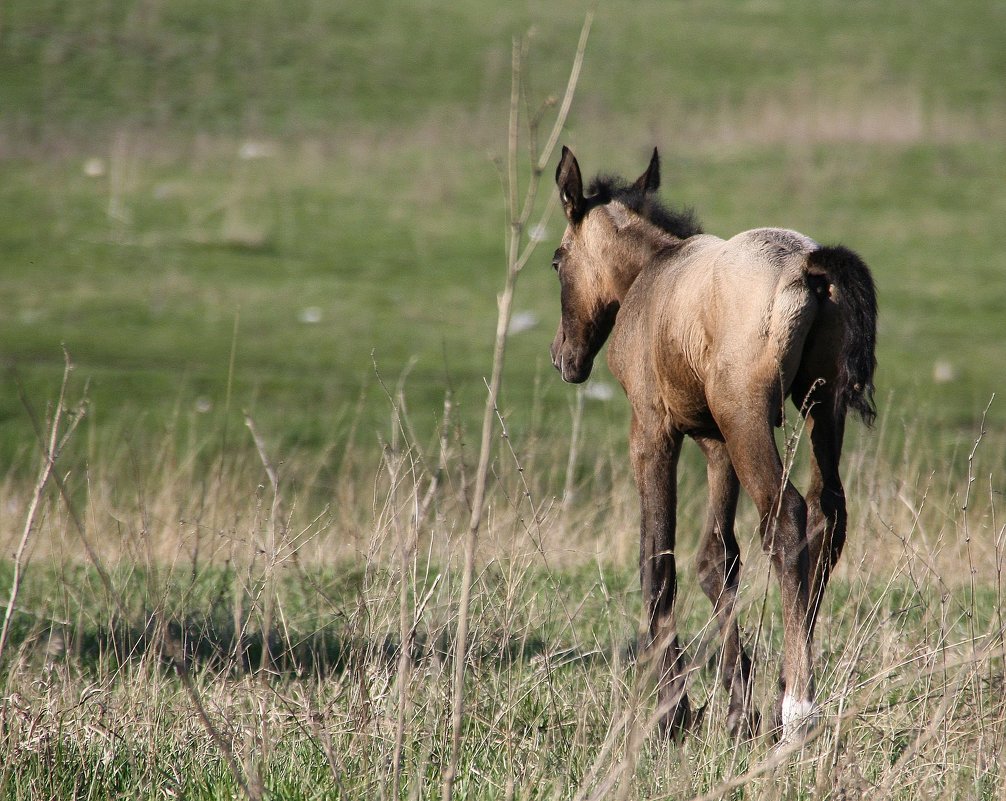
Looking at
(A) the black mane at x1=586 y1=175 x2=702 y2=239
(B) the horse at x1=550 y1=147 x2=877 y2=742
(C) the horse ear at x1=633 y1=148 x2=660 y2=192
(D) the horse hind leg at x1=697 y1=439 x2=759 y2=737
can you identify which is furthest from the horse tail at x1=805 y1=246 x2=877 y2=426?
(C) the horse ear at x1=633 y1=148 x2=660 y2=192

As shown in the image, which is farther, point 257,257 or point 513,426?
point 257,257

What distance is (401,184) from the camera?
24.2 m

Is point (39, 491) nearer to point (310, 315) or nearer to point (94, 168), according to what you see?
point (310, 315)

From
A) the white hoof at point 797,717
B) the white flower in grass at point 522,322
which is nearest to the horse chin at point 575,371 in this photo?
the white hoof at point 797,717

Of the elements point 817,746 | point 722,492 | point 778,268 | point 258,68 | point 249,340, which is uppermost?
point 258,68

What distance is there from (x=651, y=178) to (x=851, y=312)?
1804mm

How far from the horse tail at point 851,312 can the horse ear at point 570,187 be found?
56.8 inches

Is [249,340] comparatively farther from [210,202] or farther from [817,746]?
[817,746]

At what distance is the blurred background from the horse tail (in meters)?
1.35

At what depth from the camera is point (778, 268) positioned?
13.2 ft

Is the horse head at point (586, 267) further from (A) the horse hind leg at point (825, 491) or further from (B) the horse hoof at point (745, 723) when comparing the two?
(B) the horse hoof at point (745, 723)

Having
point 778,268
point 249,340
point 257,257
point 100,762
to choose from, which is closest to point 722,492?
point 778,268

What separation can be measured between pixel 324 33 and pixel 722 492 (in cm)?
3398

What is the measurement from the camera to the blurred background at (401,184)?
1338 cm
